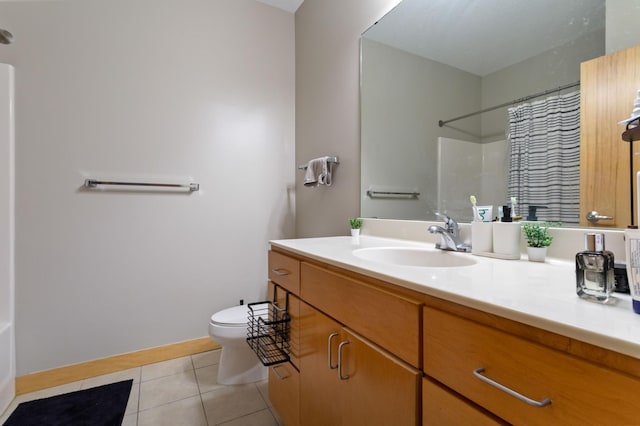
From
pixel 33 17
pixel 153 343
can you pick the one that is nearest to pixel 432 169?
pixel 153 343

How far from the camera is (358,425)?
31.8 inches

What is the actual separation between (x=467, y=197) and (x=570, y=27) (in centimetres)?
61

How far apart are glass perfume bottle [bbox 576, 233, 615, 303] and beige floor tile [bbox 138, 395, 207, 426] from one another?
1607mm

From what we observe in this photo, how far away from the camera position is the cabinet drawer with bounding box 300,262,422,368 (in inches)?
25.7

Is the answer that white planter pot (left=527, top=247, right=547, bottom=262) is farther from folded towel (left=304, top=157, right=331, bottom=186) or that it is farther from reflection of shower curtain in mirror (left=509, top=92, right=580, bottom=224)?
folded towel (left=304, top=157, right=331, bottom=186)

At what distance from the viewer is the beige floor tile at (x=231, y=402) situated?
4.86 feet

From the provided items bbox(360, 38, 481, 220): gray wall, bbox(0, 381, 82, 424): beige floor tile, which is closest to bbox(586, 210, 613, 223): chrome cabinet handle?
bbox(360, 38, 481, 220): gray wall

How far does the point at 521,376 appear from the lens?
461mm

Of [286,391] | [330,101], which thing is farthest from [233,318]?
[330,101]

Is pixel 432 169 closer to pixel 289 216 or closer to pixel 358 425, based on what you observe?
pixel 358 425

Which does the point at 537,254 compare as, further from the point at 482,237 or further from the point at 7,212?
the point at 7,212

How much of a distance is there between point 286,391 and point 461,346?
0.96m

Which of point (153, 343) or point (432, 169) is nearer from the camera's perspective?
point (432, 169)

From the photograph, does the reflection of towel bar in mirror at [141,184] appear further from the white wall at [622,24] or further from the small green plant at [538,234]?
the white wall at [622,24]
